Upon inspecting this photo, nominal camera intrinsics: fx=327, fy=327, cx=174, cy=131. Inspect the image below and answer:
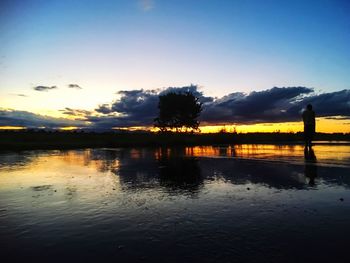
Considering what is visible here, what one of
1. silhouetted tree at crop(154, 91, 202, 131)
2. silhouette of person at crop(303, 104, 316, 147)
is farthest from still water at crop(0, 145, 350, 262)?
silhouetted tree at crop(154, 91, 202, 131)

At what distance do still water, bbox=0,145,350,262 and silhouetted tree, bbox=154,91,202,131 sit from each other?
147ft

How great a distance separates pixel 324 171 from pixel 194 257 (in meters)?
7.79

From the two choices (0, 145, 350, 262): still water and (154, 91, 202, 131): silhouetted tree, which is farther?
(154, 91, 202, 131): silhouetted tree

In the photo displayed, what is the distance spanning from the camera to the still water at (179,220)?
3645 mm

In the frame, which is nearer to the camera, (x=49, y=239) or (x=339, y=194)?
(x=49, y=239)

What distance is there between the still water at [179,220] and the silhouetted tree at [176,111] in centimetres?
4474

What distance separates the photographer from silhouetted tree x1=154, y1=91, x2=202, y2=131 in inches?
2101

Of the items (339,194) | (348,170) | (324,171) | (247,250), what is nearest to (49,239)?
(247,250)

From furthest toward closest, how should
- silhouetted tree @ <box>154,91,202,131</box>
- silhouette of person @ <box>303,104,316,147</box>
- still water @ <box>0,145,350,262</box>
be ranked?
1. silhouetted tree @ <box>154,91,202,131</box>
2. silhouette of person @ <box>303,104,316,147</box>
3. still water @ <box>0,145,350,262</box>

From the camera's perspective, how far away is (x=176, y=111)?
53.6m

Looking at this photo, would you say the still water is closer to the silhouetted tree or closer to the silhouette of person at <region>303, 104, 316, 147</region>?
the silhouette of person at <region>303, 104, 316, 147</region>

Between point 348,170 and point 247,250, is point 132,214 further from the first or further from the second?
point 348,170

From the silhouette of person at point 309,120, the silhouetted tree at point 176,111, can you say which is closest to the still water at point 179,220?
the silhouette of person at point 309,120

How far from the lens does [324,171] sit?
995cm
